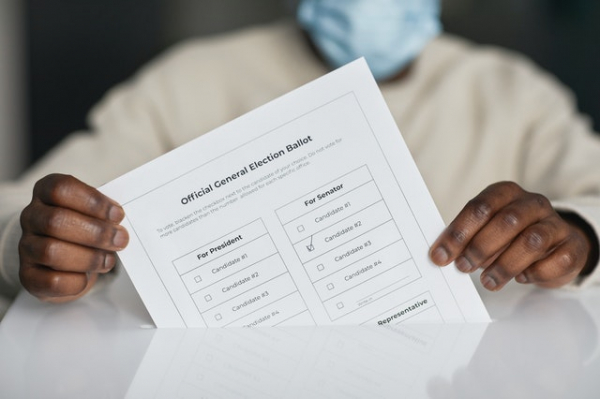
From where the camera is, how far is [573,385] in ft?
2.10

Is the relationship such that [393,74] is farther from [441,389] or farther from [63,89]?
[63,89]

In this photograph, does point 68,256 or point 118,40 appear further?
point 118,40

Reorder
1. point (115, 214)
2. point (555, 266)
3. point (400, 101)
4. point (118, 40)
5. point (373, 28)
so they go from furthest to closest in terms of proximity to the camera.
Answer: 1. point (118, 40)
2. point (400, 101)
3. point (373, 28)
4. point (555, 266)
5. point (115, 214)

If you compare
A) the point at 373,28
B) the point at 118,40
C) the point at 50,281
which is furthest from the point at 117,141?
the point at 118,40

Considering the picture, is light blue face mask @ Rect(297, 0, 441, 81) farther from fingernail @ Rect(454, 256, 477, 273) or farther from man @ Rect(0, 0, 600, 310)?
fingernail @ Rect(454, 256, 477, 273)

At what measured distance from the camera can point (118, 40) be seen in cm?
235

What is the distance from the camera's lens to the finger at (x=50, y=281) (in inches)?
29.7

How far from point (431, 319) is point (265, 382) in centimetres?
20

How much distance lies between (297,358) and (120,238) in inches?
7.9

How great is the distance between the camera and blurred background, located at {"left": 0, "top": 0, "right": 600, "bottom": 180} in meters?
2.26

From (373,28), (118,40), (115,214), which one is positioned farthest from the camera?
(118,40)

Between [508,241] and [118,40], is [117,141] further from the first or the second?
[118,40]

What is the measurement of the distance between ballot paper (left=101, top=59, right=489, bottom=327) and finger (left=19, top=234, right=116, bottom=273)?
48 mm

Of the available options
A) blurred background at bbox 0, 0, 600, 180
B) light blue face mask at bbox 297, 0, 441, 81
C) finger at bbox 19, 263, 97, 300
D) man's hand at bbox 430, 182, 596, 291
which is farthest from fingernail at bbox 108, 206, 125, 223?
blurred background at bbox 0, 0, 600, 180
